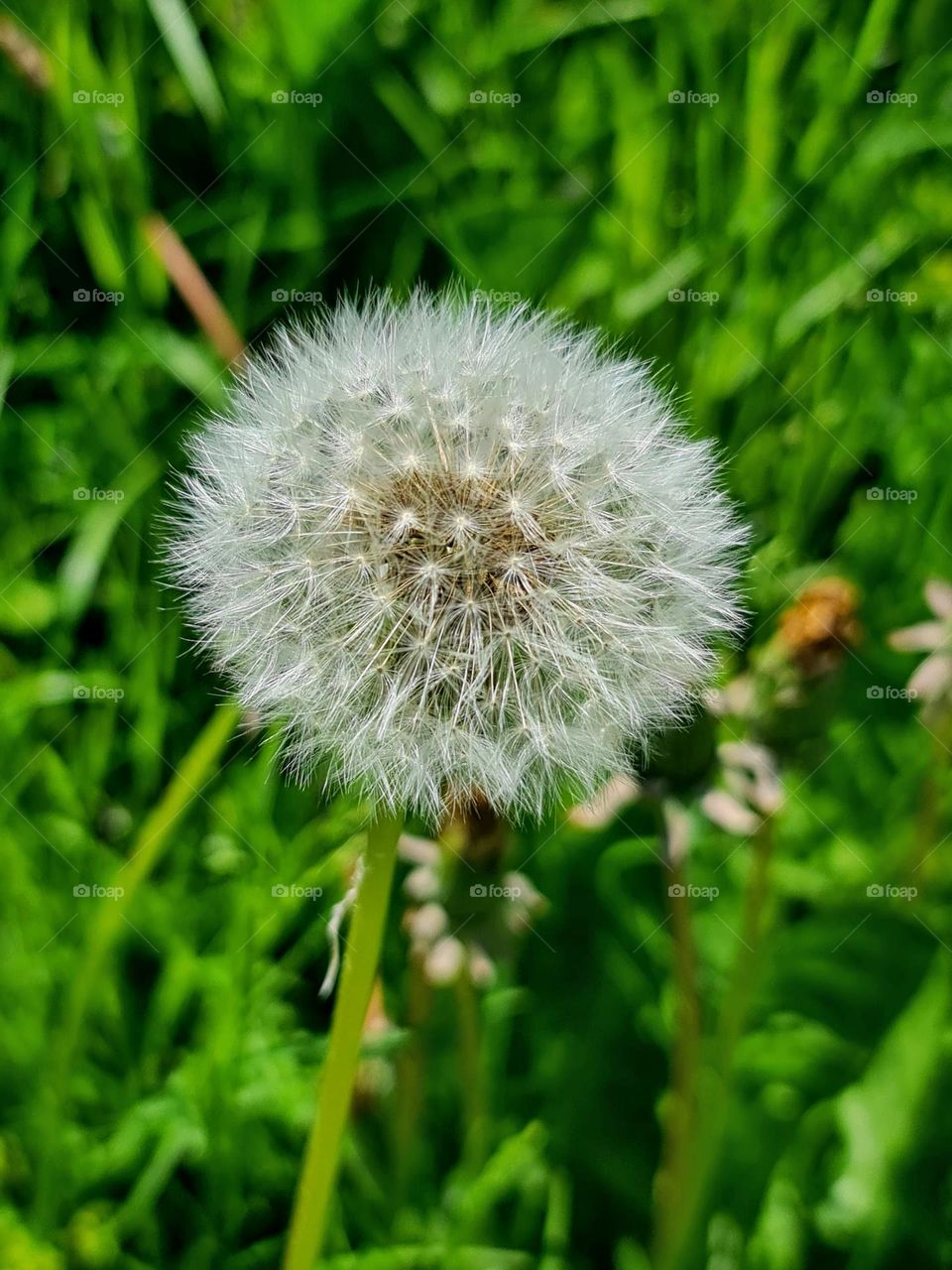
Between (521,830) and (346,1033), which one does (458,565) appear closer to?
(346,1033)

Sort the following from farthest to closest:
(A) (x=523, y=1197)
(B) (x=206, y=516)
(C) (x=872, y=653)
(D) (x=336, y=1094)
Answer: (C) (x=872, y=653)
(A) (x=523, y=1197)
(B) (x=206, y=516)
(D) (x=336, y=1094)

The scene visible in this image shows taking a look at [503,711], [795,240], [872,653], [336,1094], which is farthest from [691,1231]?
[795,240]

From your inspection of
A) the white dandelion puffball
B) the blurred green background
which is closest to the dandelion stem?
the white dandelion puffball

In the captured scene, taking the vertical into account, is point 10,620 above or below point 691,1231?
above

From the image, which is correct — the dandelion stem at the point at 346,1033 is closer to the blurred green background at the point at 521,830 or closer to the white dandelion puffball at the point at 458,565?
the white dandelion puffball at the point at 458,565

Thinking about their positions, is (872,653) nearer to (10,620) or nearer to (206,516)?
(206,516)

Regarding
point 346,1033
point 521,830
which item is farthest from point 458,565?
point 521,830
